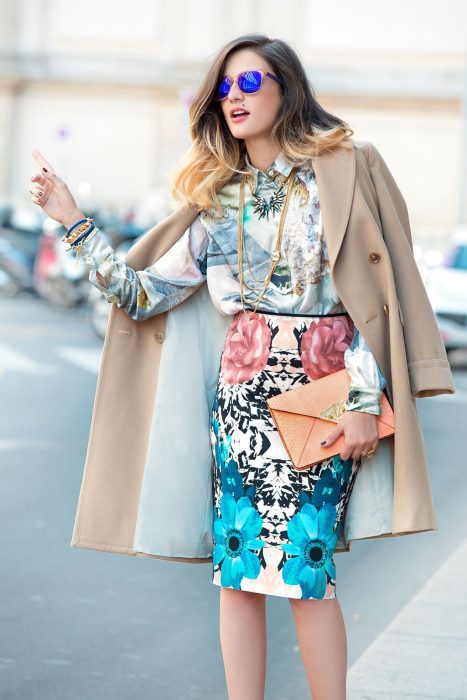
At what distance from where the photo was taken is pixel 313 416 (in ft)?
10.6

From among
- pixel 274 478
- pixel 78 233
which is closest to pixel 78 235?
pixel 78 233

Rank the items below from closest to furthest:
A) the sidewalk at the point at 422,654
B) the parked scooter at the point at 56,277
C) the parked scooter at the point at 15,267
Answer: the sidewalk at the point at 422,654 → the parked scooter at the point at 56,277 → the parked scooter at the point at 15,267

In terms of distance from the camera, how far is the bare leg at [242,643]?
10.9ft

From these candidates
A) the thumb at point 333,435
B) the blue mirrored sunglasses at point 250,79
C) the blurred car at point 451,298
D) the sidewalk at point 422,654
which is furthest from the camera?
the blurred car at point 451,298

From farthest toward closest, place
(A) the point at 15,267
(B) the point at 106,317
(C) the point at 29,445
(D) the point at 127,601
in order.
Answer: (A) the point at 15,267 < (B) the point at 106,317 < (C) the point at 29,445 < (D) the point at 127,601

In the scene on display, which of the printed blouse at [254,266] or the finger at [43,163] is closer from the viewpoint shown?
the printed blouse at [254,266]

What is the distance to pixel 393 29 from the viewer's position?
3588 centimetres

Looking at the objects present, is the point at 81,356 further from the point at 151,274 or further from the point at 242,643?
the point at 242,643

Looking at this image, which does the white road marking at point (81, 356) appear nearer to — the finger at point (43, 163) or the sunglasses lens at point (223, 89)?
the finger at point (43, 163)

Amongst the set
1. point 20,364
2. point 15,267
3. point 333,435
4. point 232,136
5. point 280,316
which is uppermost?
point 232,136

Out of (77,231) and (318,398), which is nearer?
(318,398)

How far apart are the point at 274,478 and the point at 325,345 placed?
34 centimetres

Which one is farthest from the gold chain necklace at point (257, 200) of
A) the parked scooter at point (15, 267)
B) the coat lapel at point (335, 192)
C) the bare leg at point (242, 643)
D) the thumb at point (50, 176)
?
the parked scooter at point (15, 267)

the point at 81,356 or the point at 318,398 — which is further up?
the point at 318,398
